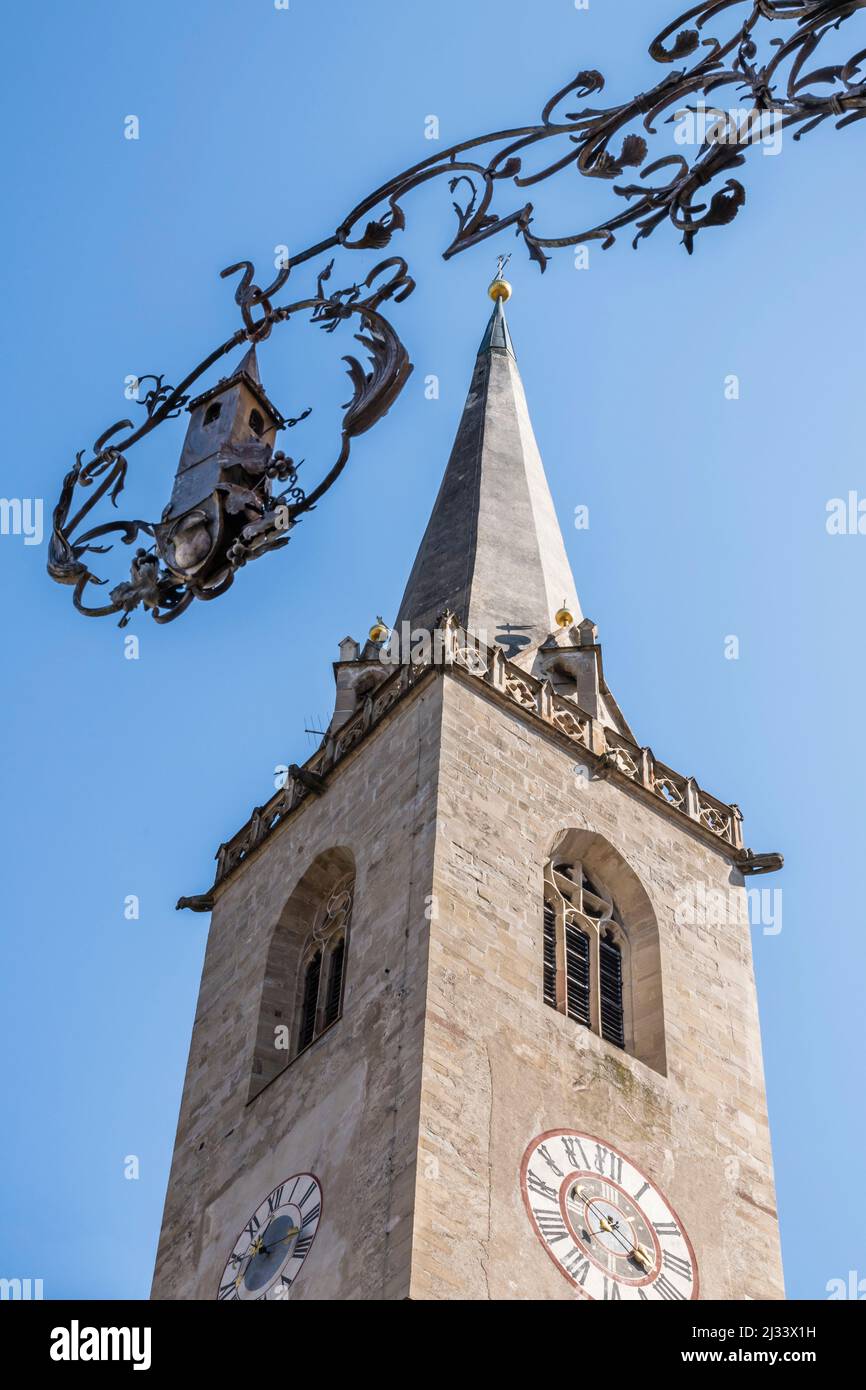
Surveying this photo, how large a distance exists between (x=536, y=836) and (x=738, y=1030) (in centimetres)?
308

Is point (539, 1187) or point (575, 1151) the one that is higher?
point (575, 1151)

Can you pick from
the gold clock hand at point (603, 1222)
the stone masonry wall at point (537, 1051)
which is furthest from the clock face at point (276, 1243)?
the gold clock hand at point (603, 1222)

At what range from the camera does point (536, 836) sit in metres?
26.0

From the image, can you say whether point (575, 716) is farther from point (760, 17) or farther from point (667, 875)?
point (760, 17)

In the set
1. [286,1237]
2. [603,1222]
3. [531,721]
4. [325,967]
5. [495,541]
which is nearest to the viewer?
[603,1222]

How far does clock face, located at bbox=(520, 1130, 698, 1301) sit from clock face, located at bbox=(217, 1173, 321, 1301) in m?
Answer: 2.09

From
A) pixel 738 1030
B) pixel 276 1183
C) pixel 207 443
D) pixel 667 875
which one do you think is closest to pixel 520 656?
pixel 667 875

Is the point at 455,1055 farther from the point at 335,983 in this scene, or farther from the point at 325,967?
the point at 325,967

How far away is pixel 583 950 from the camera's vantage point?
2581 cm

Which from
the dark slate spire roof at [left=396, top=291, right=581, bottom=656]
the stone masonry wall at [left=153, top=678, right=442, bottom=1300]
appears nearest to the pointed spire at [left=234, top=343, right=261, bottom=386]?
the stone masonry wall at [left=153, top=678, right=442, bottom=1300]

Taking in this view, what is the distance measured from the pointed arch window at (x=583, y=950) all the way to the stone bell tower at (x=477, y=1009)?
0.12 feet

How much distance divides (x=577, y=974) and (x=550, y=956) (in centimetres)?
46

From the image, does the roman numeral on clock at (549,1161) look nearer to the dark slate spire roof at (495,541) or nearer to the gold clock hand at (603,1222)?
the gold clock hand at (603,1222)

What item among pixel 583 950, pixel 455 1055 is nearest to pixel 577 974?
pixel 583 950
